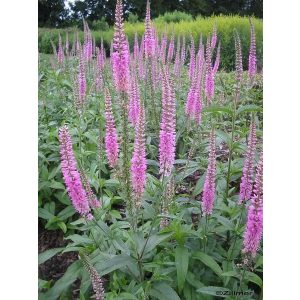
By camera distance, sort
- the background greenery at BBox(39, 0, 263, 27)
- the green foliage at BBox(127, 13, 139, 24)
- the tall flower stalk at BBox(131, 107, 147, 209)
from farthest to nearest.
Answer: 1. the green foliage at BBox(127, 13, 139, 24)
2. the background greenery at BBox(39, 0, 263, 27)
3. the tall flower stalk at BBox(131, 107, 147, 209)

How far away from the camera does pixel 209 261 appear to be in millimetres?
2201

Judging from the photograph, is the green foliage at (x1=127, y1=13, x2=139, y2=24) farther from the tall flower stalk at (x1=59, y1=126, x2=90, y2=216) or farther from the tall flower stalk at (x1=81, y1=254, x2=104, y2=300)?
the tall flower stalk at (x1=81, y1=254, x2=104, y2=300)

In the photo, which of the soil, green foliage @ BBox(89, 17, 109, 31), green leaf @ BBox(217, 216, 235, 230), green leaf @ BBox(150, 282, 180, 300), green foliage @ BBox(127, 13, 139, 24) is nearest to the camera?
green leaf @ BBox(150, 282, 180, 300)

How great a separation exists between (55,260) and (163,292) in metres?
0.95

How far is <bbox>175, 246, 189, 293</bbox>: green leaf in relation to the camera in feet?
6.80

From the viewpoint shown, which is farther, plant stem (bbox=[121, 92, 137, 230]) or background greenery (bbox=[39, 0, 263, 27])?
background greenery (bbox=[39, 0, 263, 27])

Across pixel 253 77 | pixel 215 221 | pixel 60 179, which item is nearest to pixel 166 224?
pixel 215 221

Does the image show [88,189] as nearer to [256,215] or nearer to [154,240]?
[154,240]

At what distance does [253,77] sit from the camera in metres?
3.38

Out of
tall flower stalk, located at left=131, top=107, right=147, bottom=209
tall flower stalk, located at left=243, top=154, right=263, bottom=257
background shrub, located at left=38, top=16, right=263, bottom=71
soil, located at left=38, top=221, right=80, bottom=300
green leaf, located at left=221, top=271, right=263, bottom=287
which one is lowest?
soil, located at left=38, top=221, right=80, bottom=300

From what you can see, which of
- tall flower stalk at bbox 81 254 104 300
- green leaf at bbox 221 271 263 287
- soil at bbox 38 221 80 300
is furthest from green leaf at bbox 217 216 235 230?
soil at bbox 38 221 80 300

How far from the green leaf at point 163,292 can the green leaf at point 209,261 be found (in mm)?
253

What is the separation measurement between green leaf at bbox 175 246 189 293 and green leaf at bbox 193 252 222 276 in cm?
8

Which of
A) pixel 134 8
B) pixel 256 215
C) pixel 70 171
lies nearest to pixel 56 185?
pixel 70 171
